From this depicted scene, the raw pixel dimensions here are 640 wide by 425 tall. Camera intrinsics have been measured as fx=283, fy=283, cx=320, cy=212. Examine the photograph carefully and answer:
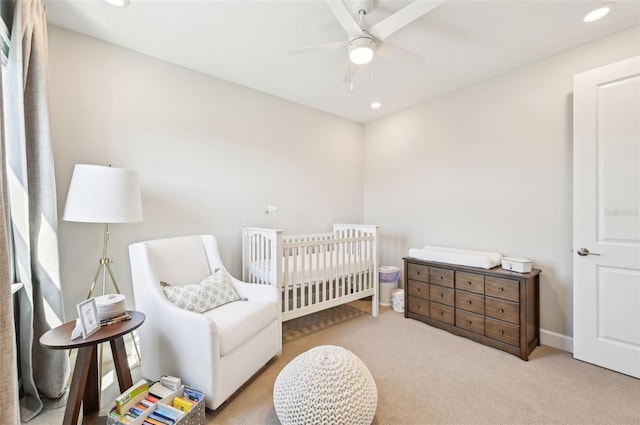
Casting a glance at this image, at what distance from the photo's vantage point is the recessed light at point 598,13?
1874mm

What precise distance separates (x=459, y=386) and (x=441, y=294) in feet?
3.32

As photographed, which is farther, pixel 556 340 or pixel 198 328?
pixel 556 340

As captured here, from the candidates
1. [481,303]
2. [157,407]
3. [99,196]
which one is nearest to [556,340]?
[481,303]

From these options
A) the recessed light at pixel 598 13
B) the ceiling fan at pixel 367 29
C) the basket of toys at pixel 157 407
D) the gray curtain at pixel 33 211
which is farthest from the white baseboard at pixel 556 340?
the gray curtain at pixel 33 211

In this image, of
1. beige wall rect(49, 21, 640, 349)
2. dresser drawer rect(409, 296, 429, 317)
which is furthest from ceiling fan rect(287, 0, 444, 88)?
dresser drawer rect(409, 296, 429, 317)

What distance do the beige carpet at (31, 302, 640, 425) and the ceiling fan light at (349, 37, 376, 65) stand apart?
7.17 feet

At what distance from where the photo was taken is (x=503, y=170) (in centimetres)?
279

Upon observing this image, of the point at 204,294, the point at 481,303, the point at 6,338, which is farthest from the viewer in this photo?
the point at 481,303

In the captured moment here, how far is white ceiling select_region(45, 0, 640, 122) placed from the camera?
6.19 feet

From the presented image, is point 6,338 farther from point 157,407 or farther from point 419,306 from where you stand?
point 419,306

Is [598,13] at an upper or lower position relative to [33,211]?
upper

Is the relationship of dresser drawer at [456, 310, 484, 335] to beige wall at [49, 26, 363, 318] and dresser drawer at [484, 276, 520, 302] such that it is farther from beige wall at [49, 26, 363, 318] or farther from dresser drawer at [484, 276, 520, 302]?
beige wall at [49, 26, 363, 318]

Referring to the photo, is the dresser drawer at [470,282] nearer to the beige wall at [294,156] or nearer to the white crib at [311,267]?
the beige wall at [294,156]

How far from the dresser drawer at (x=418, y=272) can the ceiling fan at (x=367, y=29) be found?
200 centimetres
